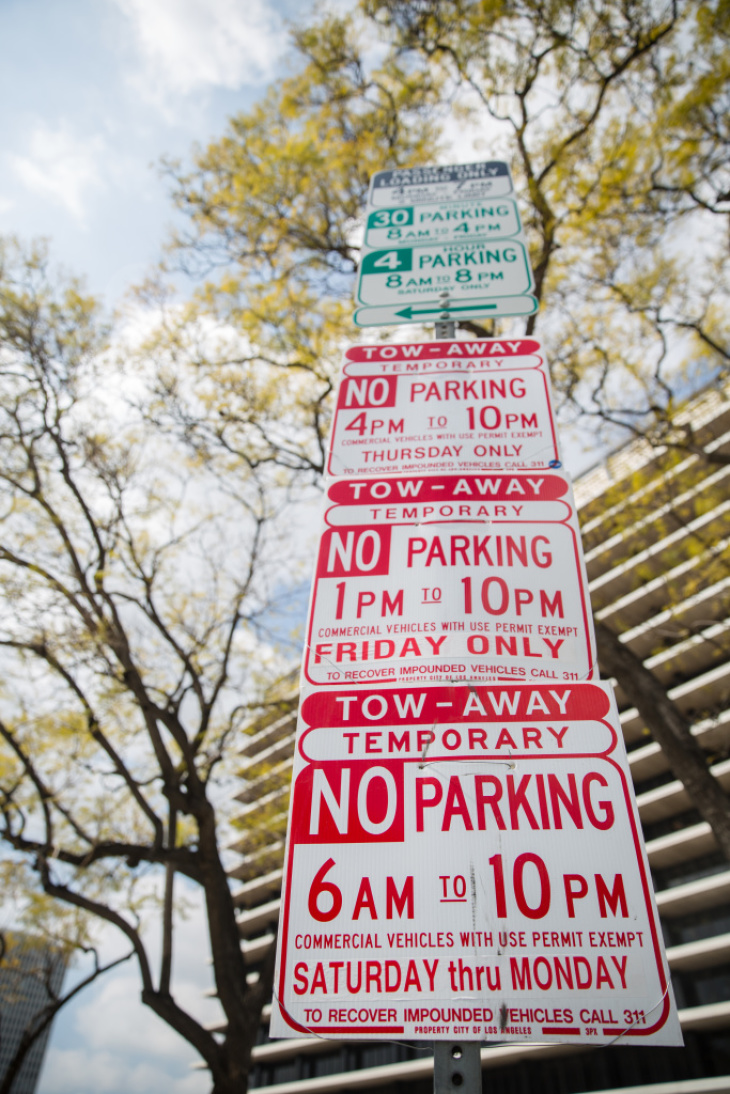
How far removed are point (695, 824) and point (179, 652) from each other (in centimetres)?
2409

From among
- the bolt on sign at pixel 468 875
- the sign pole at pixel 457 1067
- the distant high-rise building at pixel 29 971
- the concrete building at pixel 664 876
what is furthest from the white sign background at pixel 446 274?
the distant high-rise building at pixel 29 971

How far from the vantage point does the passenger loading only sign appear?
74.7 inches

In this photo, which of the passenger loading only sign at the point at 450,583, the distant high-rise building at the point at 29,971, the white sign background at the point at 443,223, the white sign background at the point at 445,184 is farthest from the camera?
the distant high-rise building at the point at 29,971

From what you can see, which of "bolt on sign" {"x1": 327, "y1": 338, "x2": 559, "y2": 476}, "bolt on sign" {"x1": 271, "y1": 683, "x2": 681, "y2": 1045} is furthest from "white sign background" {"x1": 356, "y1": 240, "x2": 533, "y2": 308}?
"bolt on sign" {"x1": 271, "y1": 683, "x2": 681, "y2": 1045}

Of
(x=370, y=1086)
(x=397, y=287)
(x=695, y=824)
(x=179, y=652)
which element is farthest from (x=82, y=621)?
(x=370, y=1086)

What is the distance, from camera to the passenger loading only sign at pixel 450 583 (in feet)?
6.22

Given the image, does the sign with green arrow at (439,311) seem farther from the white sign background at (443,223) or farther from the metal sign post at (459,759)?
the white sign background at (443,223)

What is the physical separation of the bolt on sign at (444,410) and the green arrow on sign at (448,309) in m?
0.31

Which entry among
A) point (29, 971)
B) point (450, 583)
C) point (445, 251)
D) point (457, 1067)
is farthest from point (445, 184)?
point (29, 971)

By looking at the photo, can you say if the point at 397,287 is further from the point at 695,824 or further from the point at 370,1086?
the point at 370,1086

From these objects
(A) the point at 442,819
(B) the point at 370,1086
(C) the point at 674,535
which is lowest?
(B) the point at 370,1086

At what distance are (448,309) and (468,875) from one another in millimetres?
2437

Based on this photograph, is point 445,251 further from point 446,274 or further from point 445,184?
point 445,184

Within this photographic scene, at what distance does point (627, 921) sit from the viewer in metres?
1.51
